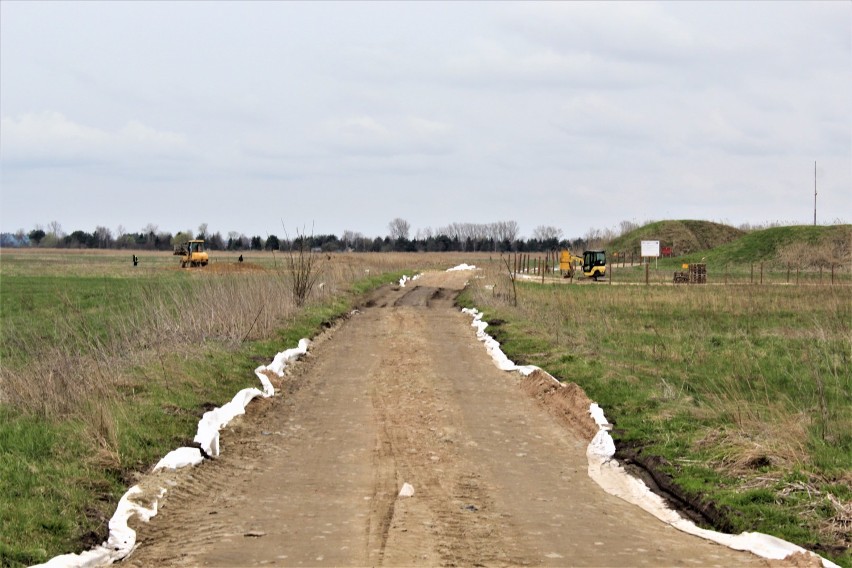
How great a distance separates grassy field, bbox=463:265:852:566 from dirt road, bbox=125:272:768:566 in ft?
2.99

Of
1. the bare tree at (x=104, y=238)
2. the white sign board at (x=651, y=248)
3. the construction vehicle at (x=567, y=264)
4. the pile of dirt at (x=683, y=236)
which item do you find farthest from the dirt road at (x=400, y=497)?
the bare tree at (x=104, y=238)

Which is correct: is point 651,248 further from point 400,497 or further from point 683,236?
point 400,497

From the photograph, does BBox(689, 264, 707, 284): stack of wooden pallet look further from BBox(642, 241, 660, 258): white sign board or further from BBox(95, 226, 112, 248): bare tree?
BBox(95, 226, 112, 248): bare tree

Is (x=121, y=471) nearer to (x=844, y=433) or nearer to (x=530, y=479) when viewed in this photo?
(x=530, y=479)

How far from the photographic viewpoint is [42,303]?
1444 inches

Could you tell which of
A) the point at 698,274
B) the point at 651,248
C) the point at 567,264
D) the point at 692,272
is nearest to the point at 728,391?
the point at 698,274

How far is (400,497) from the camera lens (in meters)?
8.16

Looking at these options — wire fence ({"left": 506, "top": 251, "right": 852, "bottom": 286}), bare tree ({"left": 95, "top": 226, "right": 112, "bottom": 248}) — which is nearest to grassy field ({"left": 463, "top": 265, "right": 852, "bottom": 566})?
wire fence ({"left": 506, "top": 251, "right": 852, "bottom": 286})

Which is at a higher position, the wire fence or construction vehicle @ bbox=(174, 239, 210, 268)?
construction vehicle @ bbox=(174, 239, 210, 268)

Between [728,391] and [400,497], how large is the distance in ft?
24.5

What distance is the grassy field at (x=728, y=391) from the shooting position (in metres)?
8.06

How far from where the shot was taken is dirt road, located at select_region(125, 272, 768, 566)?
6676 millimetres

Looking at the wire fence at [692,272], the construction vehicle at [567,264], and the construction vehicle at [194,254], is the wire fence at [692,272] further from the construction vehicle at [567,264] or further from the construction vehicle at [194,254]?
the construction vehicle at [194,254]

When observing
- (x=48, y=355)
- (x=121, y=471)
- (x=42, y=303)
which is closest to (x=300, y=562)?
(x=121, y=471)
